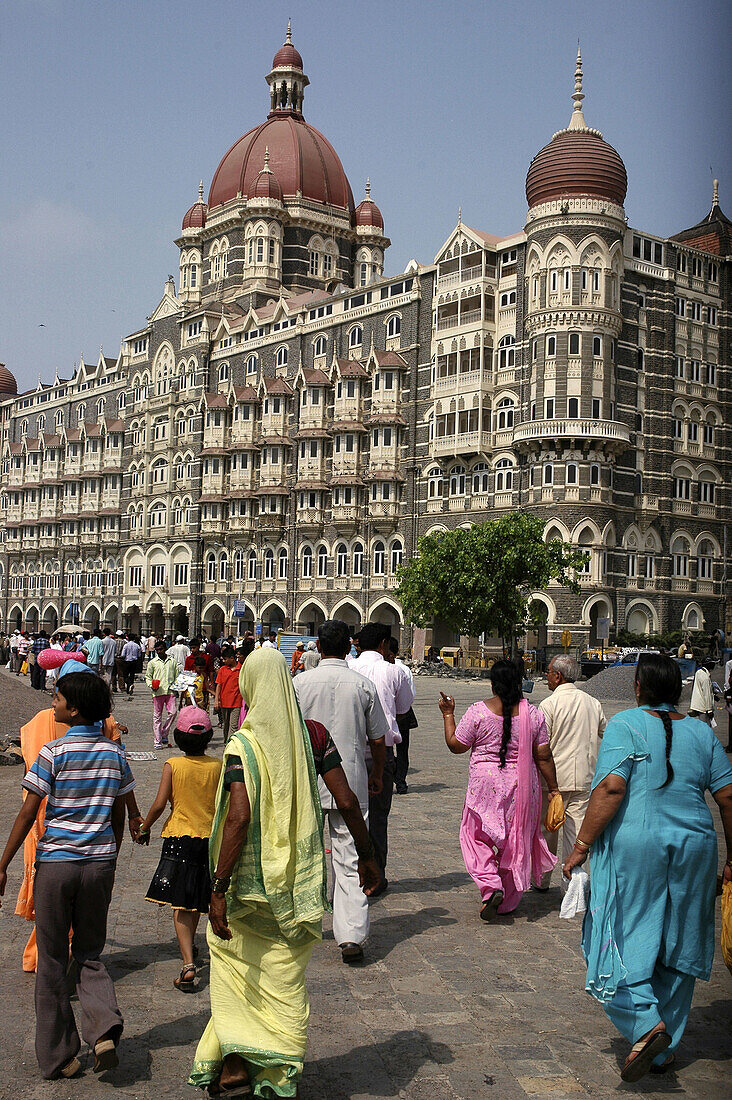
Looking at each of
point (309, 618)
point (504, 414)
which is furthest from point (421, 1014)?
point (309, 618)

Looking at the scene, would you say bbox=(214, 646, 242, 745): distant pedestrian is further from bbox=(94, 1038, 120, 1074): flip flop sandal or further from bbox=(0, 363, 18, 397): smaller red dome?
bbox=(0, 363, 18, 397): smaller red dome

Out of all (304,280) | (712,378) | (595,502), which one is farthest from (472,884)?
(304,280)

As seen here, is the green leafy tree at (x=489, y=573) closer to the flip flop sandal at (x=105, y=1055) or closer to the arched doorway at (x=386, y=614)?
the arched doorway at (x=386, y=614)

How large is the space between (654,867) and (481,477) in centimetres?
4019

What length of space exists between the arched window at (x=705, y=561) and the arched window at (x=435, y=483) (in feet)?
35.5

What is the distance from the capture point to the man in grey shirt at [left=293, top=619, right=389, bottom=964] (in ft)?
20.2

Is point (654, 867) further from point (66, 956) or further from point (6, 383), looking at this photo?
point (6, 383)

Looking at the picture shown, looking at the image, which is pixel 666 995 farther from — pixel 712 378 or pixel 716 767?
pixel 712 378

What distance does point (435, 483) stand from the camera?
4659cm

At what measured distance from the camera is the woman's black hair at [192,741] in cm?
584

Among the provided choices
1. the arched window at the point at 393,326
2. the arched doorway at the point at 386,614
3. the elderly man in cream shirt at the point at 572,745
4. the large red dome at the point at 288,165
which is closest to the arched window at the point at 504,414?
the arched window at the point at 393,326

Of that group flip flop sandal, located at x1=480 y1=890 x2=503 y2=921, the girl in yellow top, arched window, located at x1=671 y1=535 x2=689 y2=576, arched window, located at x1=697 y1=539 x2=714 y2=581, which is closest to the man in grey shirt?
the girl in yellow top

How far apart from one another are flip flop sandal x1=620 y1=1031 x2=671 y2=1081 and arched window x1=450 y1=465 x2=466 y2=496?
1613 inches

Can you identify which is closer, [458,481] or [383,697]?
[383,697]
